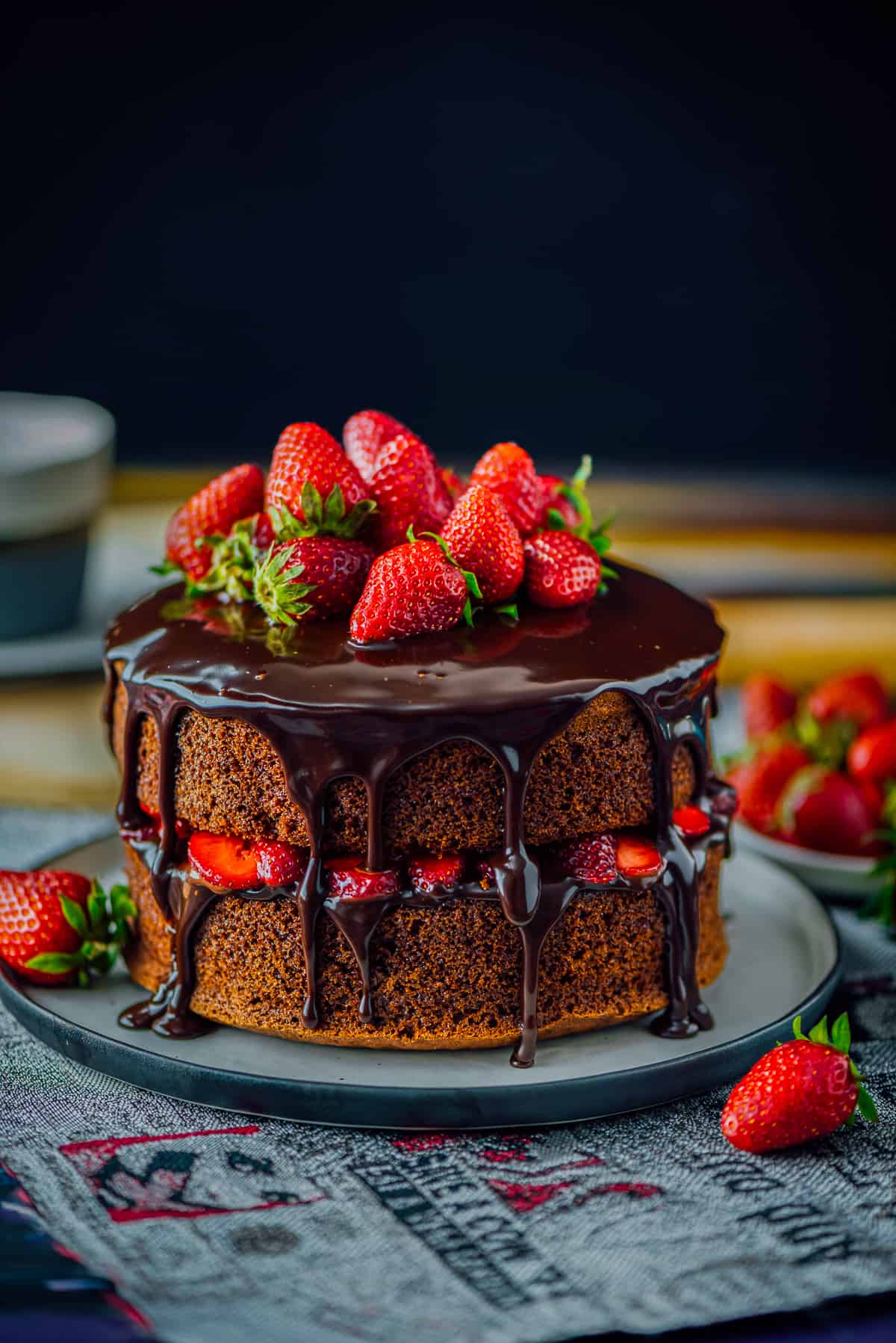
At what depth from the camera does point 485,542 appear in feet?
7.07

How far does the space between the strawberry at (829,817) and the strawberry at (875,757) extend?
8 centimetres

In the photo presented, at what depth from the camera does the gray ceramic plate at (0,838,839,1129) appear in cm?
196

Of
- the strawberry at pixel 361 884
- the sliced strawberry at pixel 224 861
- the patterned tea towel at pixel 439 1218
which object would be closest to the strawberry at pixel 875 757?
the patterned tea towel at pixel 439 1218

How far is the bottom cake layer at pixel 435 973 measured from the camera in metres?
2.07

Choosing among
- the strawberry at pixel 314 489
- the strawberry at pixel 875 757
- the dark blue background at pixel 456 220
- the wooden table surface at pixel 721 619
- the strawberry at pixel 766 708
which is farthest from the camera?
the dark blue background at pixel 456 220

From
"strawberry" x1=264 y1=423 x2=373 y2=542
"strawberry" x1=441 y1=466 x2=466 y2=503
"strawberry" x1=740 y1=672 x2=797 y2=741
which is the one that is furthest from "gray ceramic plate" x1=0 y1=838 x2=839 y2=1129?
"strawberry" x1=740 y1=672 x2=797 y2=741

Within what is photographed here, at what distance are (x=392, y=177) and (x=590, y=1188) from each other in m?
3.52

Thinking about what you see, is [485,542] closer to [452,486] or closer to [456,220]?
[452,486]

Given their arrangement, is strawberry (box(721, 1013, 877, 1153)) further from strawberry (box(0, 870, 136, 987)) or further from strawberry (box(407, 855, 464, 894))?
strawberry (box(0, 870, 136, 987))

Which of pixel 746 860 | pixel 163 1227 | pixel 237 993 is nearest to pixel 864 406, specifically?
pixel 746 860

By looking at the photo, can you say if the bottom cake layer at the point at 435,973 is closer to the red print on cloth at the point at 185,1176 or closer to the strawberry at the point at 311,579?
the red print on cloth at the point at 185,1176

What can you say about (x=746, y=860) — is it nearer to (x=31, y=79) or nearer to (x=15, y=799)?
(x=15, y=799)

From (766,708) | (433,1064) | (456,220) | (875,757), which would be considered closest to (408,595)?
(433,1064)

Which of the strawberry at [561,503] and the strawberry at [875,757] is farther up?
the strawberry at [561,503]
